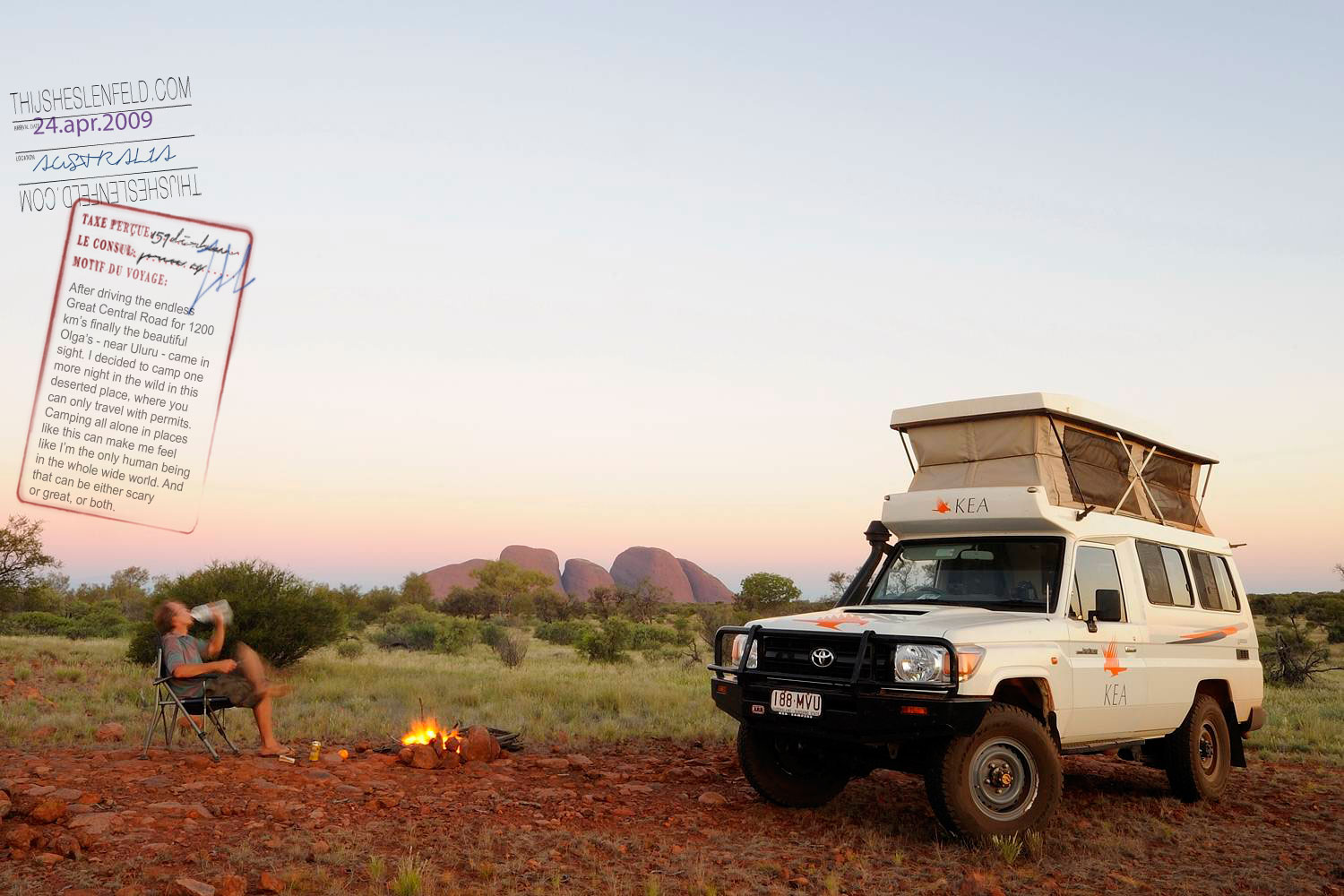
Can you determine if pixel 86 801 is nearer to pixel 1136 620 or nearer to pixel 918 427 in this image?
pixel 918 427

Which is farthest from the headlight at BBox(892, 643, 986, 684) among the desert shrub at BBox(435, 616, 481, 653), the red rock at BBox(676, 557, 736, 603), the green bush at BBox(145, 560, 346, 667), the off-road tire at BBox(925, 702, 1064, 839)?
the red rock at BBox(676, 557, 736, 603)

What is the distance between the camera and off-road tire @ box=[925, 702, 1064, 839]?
6.00 m

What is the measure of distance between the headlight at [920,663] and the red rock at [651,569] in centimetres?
11283

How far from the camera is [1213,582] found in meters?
8.95

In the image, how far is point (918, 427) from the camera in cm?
830

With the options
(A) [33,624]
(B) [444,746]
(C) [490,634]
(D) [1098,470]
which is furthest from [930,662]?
(A) [33,624]

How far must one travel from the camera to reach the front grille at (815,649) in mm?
6207

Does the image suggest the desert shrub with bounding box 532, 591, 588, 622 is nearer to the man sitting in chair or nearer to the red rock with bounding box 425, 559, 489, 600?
the man sitting in chair

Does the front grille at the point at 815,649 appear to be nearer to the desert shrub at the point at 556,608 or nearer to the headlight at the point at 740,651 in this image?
the headlight at the point at 740,651

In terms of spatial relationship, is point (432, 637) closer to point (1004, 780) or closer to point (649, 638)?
point (649, 638)

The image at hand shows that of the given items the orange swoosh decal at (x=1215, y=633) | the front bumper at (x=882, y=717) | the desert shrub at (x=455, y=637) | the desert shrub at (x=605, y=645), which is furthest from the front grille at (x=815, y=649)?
the desert shrub at (x=455, y=637)

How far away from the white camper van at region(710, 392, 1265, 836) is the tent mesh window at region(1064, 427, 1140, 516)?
19mm

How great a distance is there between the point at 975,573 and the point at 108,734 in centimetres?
794

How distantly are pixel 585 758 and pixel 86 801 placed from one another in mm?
3817
